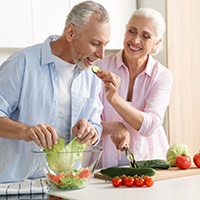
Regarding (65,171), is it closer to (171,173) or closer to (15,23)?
(171,173)

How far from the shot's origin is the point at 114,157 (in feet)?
9.38

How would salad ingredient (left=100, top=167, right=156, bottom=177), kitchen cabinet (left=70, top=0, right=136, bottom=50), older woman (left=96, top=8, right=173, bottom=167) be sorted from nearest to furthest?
salad ingredient (left=100, top=167, right=156, bottom=177) → older woman (left=96, top=8, right=173, bottom=167) → kitchen cabinet (left=70, top=0, right=136, bottom=50)

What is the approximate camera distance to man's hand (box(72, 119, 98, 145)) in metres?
2.24

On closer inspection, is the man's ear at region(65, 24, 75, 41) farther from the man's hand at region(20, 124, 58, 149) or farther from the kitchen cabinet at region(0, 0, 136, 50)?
the kitchen cabinet at region(0, 0, 136, 50)

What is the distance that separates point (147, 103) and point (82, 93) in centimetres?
56

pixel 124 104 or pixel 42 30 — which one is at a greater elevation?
pixel 42 30

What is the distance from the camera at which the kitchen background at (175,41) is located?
3.62 meters

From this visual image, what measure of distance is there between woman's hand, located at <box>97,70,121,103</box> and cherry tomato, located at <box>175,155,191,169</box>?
0.45 m

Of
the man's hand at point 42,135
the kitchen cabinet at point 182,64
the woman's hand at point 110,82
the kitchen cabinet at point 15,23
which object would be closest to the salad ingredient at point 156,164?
the woman's hand at point 110,82

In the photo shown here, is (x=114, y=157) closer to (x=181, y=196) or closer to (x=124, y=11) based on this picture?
(x=181, y=196)

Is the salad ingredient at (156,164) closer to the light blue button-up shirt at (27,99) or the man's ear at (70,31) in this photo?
the light blue button-up shirt at (27,99)

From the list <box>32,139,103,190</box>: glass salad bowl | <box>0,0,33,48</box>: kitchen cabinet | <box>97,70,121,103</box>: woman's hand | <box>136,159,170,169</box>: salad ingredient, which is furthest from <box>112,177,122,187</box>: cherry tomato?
<box>0,0,33,48</box>: kitchen cabinet

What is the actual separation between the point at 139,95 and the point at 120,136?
387 mm

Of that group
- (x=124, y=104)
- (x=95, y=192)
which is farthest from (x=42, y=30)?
(x=95, y=192)
